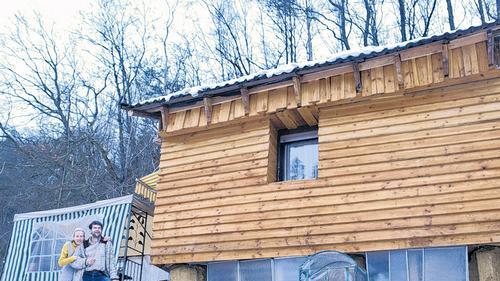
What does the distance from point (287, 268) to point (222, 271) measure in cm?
139

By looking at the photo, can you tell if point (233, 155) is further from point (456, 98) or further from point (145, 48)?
point (145, 48)

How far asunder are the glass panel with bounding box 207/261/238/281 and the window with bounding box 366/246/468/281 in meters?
2.57

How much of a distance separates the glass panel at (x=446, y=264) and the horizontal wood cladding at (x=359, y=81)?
2918 mm

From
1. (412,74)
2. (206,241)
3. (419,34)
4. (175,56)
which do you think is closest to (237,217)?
(206,241)

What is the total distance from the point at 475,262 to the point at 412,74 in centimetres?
338

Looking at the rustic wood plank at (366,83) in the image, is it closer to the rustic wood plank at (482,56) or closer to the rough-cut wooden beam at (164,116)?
the rustic wood plank at (482,56)

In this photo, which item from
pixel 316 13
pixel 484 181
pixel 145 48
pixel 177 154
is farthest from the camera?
pixel 145 48

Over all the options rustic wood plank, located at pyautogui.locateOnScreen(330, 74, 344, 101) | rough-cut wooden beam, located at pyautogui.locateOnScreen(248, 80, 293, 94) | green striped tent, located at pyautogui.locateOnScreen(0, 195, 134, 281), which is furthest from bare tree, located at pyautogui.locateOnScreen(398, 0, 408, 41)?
green striped tent, located at pyautogui.locateOnScreen(0, 195, 134, 281)

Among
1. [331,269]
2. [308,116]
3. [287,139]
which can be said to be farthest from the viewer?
[287,139]

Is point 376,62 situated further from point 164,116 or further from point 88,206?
point 88,206

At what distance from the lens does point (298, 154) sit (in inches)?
442

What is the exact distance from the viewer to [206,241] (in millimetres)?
10812

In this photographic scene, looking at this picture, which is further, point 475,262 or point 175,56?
point 175,56

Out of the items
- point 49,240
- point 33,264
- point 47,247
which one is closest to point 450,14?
point 49,240
